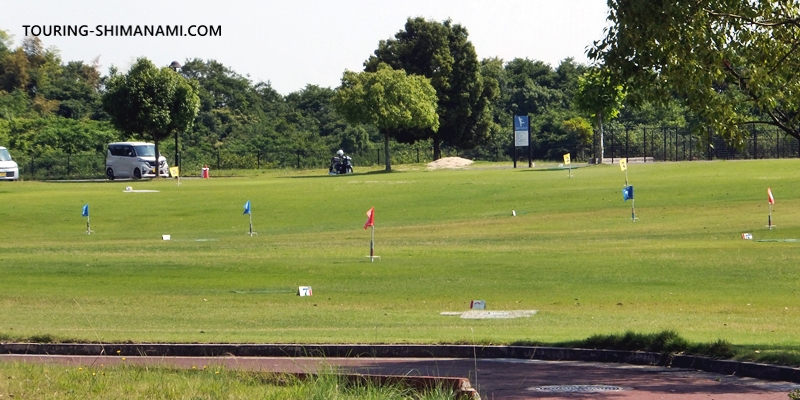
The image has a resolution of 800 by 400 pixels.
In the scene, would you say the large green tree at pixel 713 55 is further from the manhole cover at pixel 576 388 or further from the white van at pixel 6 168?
the white van at pixel 6 168

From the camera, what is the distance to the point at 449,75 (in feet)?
291

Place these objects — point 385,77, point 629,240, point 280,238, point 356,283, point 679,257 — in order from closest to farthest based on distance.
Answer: point 356,283 → point 679,257 → point 629,240 → point 280,238 → point 385,77

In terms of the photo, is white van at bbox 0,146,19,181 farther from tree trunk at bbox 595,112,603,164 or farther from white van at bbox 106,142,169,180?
tree trunk at bbox 595,112,603,164

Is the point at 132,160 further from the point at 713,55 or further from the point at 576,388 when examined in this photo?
the point at 576,388

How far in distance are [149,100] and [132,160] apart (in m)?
3.82

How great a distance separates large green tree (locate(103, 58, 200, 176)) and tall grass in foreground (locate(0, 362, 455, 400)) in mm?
55046

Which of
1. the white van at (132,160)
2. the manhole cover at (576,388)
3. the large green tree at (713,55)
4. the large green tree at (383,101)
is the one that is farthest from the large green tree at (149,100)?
the manhole cover at (576,388)

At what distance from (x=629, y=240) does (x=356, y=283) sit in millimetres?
11225

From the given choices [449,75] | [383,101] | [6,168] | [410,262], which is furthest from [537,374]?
[449,75]

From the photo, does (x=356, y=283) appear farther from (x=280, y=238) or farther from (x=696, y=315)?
(x=280, y=238)

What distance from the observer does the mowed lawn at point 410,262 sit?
17266 millimetres

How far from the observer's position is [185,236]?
123 feet

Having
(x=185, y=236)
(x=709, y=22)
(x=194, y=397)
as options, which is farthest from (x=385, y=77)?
(x=194, y=397)

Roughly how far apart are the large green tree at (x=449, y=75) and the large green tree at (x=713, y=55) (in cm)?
7202
